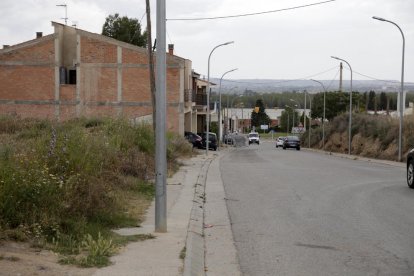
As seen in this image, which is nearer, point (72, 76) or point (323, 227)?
point (323, 227)

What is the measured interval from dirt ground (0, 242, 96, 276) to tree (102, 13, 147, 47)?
2255 inches

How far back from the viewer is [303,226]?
10375mm

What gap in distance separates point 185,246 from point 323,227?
3055 mm

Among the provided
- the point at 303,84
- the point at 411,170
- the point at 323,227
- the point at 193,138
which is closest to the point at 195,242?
the point at 323,227

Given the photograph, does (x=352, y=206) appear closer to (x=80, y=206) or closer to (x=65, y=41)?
(x=80, y=206)

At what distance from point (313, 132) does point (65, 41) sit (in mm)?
38532

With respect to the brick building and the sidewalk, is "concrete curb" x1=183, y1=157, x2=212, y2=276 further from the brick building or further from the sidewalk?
the brick building

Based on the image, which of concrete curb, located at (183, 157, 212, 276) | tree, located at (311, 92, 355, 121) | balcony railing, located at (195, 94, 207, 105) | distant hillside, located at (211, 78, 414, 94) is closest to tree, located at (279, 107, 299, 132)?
distant hillside, located at (211, 78, 414, 94)

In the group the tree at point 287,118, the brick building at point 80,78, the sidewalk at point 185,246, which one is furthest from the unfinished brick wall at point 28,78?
the tree at point 287,118

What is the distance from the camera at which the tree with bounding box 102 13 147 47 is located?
63594 millimetres

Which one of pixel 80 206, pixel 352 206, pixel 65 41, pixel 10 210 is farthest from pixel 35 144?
pixel 65 41

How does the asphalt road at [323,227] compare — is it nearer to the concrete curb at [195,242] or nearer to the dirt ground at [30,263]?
the concrete curb at [195,242]

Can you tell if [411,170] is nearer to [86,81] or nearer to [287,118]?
[86,81]

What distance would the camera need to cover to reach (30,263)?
6.53 metres
